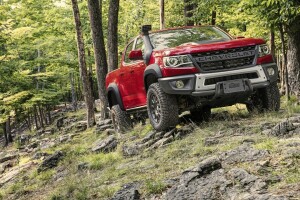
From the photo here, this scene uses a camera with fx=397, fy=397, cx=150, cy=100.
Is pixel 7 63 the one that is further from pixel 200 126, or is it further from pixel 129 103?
pixel 200 126

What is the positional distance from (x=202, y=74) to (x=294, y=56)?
15.3 feet

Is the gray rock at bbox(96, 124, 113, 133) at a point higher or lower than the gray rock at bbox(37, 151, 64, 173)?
higher

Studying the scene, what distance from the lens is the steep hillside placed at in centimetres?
397

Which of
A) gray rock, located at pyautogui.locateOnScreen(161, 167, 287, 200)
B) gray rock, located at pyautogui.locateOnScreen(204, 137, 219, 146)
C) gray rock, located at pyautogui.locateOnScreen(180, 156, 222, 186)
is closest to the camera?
gray rock, located at pyautogui.locateOnScreen(161, 167, 287, 200)

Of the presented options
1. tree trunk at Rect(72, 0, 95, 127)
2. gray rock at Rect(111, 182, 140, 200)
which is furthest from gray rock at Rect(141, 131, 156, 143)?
tree trunk at Rect(72, 0, 95, 127)

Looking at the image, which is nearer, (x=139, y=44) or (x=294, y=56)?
(x=139, y=44)

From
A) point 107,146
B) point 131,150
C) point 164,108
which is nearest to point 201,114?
point 164,108

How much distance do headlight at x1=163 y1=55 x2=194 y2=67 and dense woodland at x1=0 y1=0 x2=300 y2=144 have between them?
2200mm

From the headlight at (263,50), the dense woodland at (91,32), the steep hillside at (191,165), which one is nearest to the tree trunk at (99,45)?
the dense woodland at (91,32)

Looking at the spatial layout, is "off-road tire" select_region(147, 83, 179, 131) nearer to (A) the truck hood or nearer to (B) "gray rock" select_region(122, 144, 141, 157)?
(B) "gray rock" select_region(122, 144, 141, 157)

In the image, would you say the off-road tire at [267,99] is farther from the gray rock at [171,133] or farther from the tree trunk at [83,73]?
the tree trunk at [83,73]

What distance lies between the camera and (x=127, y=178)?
5.57 m

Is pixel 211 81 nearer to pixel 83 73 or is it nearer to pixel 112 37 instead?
pixel 112 37

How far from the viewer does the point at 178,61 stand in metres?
6.72
